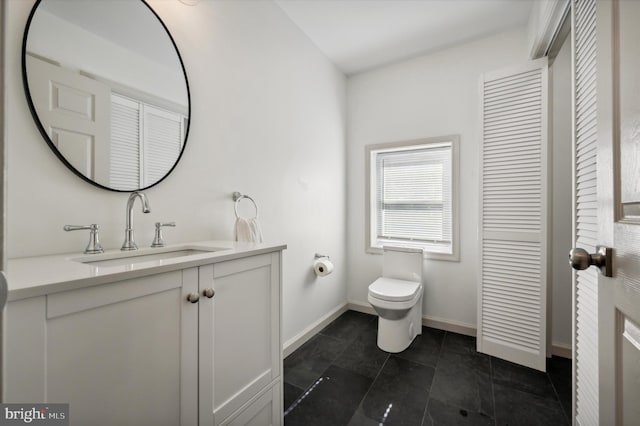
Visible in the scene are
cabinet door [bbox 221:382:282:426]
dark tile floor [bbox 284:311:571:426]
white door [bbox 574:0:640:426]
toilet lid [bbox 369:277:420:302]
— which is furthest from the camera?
toilet lid [bbox 369:277:420:302]

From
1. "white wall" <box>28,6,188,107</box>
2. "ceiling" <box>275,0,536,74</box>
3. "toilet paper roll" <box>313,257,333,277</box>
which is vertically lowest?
"toilet paper roll" <box>313,257,333,277</box>

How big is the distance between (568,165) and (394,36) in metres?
1.75

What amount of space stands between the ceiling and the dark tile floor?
265cm

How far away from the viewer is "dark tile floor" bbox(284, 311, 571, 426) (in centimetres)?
146

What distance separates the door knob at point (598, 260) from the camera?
618 millimetres

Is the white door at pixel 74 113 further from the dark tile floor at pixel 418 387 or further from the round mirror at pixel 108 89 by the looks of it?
the dark tile floor at pixel 418 387

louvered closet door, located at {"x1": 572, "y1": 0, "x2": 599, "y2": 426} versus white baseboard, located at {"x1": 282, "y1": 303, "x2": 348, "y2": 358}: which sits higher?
louvered closet door, located at {"x1": 572, "y1": 0, "x2": 599, "y2": 426}

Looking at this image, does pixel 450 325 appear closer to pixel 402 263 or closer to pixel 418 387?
pixel 402 263

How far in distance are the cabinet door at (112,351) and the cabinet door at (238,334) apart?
0.05 m

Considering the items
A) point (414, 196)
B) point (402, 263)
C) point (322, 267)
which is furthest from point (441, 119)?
point (322, 267)

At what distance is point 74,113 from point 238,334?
42.9 inches

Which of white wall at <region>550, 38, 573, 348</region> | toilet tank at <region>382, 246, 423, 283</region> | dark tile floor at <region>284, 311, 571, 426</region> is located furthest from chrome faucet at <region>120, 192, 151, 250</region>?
white wall at <region>550, 38, 573, 348</region>

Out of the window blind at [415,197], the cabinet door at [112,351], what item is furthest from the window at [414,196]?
the cabinet door at [112,351]

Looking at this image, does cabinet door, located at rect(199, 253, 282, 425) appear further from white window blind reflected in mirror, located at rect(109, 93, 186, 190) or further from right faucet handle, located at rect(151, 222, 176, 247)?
white window blind reflected in mirror, located at rect(109, 93, 186, 190)
